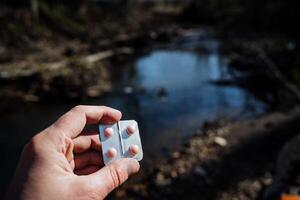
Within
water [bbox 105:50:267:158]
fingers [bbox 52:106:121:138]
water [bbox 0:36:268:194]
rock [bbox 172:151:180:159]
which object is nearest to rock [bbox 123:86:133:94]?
water [bbox 0:36:268:194]

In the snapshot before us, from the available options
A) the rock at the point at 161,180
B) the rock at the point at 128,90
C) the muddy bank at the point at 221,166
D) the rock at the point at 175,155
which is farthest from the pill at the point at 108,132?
the rock at the point at 128,90

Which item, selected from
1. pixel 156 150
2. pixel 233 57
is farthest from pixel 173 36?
pixel 156 150

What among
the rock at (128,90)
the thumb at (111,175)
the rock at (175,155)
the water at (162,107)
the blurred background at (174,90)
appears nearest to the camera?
the thumb at (111,175)

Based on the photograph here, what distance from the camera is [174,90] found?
10.6 metres

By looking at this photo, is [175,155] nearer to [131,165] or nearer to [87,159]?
[87,159]

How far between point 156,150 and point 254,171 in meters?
1.96

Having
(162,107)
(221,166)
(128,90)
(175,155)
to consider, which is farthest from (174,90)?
(221,166)

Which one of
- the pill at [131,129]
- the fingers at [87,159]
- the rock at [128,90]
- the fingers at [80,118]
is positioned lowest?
the rock at [128,90]

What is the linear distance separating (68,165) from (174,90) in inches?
362

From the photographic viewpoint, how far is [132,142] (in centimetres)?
161

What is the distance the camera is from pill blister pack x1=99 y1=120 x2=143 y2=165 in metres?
1.58

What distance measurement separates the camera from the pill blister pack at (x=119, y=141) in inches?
62.1

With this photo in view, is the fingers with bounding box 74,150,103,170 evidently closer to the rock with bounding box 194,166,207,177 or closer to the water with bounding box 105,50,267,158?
the rock with bounding box 194,166,207,177

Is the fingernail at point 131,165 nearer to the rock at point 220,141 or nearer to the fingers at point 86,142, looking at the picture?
the fingers at point 86,142
